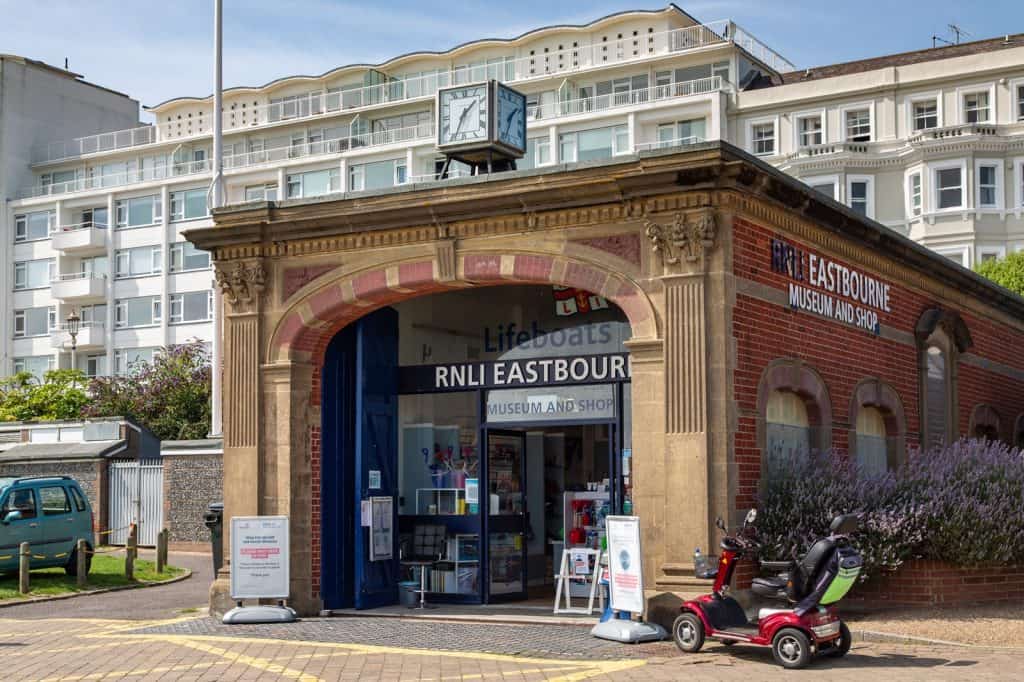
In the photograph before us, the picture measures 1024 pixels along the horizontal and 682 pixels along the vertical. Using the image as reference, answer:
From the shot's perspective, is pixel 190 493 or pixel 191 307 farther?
pixel 191 307

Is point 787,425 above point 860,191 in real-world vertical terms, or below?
below

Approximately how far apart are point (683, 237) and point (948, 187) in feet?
130

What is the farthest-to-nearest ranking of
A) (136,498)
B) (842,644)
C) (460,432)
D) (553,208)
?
1. (136,498)
2. (460,432)
3. (553,208)
4. (842,644)

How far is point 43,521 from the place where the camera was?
22906mm

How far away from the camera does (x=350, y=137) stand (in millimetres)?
66375

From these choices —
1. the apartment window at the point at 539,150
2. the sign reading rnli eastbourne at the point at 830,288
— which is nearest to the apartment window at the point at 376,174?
the apartment window at the point at 539,150

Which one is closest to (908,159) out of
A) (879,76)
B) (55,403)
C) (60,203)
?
(879,76)

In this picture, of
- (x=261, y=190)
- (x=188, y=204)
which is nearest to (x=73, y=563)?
(x=188, y=204)

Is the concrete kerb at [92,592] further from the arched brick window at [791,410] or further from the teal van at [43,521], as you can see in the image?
the arched brick window at [791,410]

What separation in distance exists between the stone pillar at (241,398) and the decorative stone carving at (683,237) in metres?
5.41

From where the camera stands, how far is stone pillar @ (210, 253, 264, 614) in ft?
55.8

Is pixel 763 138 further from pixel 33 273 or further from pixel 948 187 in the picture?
pixel 33 273

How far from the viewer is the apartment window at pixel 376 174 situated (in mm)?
64750

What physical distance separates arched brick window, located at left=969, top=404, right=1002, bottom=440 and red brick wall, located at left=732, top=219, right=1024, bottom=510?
0.66 feet
